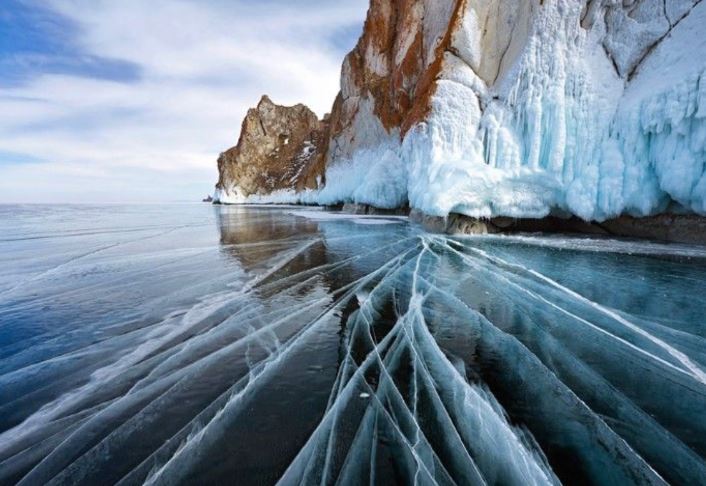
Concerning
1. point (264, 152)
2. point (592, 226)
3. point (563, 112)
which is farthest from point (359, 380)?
point (264, 152)

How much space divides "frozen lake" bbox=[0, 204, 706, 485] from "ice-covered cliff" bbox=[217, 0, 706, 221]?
4881 mm

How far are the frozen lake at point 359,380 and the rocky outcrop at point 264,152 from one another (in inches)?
2731

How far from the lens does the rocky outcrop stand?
245 feet

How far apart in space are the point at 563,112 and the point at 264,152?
7153 cm

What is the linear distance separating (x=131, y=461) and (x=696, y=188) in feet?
42.4

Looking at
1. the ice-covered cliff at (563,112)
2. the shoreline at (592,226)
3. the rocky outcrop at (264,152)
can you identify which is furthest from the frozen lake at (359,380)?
the rocky outcrop at (264,152)

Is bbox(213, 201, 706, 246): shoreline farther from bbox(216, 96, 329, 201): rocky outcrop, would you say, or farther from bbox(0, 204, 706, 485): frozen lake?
bbox(216, 96, 329, 201): rocky outcrop

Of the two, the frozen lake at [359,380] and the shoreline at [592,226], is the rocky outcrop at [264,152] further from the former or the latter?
the frozen lake at [359,380]

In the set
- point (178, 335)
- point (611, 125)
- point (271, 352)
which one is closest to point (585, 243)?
point (611, 125)

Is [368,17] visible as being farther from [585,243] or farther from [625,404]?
[625,404]

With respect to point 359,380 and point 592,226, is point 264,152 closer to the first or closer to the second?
point 592,226

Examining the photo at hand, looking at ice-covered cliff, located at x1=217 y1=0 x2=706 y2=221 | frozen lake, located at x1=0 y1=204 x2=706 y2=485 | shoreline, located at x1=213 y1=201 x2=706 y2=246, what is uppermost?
ice-covered cliff, located at x1=217 y1=0 x2=706 y2=221

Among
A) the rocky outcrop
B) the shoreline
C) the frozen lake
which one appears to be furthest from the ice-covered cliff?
the rocky outcrop

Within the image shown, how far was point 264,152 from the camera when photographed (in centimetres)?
7719
